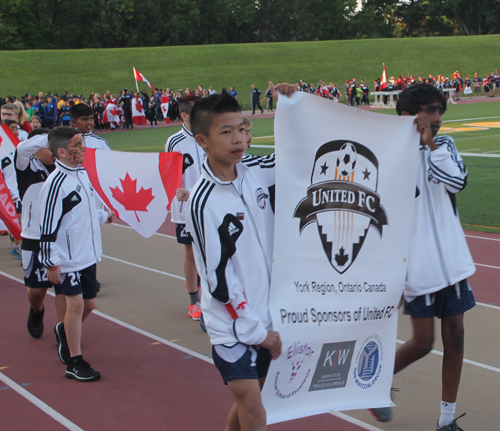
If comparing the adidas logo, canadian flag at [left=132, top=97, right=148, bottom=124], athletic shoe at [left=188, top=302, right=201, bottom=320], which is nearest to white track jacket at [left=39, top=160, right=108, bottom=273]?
athletic shoe at [left=188, top=302, right=201, bottom=320]

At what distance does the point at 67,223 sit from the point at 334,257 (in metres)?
2.56

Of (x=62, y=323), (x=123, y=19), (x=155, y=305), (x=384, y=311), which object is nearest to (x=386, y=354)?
(x=384, y=311)

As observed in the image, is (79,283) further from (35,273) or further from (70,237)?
(35,273)

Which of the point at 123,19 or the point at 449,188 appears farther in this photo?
the point at 123,19

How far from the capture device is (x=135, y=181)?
5.90 metres

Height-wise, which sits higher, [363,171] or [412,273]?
[363,171]

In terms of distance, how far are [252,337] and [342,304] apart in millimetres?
521

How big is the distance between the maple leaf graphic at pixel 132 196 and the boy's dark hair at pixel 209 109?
117 inches

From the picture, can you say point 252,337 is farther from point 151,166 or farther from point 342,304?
point 151,166

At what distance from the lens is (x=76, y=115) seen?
20.5ft

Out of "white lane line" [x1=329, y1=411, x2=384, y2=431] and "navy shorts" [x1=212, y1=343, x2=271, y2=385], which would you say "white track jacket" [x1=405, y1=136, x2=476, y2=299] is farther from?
"navy shorts" [x1=212, y1=343, x2=271, y2=385]

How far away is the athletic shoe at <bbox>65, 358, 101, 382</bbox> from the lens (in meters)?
4.75

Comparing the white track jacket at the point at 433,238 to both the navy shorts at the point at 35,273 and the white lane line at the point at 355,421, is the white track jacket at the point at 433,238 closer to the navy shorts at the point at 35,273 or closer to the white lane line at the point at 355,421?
the white lane line at the point at 355,421

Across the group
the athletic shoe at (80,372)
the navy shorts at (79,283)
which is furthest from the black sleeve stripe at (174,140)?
the athletic shoe at (80,372)
